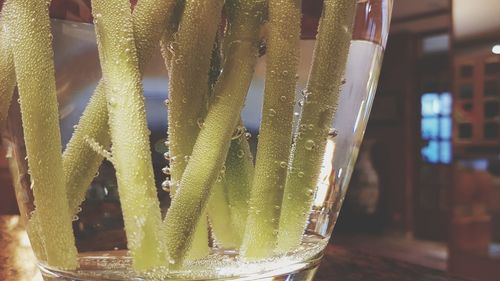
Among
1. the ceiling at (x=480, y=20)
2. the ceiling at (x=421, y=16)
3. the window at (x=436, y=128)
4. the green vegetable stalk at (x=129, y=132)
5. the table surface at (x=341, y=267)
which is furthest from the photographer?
the window at (x=436, y=128)

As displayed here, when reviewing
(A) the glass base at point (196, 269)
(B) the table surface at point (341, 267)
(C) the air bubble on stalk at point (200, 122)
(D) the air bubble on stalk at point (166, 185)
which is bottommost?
(B) the table surface at point (341, 267)

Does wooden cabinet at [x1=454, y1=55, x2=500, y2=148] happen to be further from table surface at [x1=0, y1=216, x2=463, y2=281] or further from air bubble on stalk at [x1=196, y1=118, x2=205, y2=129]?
air bubble on stalk at [x1=196, y1=118, x2=205, y2=129]

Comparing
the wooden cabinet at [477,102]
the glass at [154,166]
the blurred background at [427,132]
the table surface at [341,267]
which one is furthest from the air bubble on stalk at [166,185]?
the wooden cabinet at [477,102]

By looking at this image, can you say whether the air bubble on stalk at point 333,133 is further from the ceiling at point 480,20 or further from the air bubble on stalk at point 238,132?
the ceiling at point 480,20

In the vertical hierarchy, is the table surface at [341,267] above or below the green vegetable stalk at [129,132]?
below

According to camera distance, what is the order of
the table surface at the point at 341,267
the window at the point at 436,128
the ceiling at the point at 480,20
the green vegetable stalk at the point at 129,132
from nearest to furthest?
the green vegetable stalk at the point at 129,132 → the table surface at the point at 341,267 → the ceiling at the point at 480,20 → the window at the point at 436,128

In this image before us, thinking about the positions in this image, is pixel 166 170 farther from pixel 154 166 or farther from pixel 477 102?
pixel 477 102

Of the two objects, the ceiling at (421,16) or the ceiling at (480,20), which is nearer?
the ceiling at (480,20)

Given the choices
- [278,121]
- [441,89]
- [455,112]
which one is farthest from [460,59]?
[278,121]
